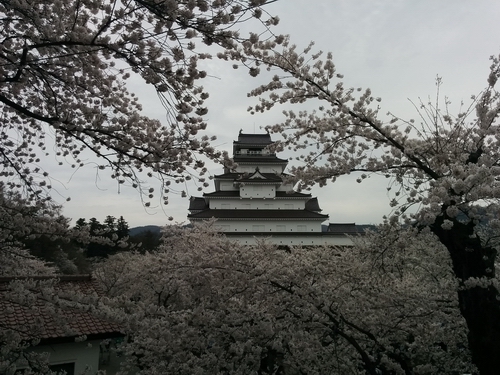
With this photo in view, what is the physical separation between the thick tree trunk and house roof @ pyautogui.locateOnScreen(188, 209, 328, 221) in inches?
865

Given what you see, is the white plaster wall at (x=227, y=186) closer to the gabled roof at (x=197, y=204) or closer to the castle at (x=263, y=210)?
the castle at (x=263, y=210)

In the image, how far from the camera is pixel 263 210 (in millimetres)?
26672

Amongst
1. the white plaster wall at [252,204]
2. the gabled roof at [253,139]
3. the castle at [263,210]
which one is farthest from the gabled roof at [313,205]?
the gabled roof at [253,139]

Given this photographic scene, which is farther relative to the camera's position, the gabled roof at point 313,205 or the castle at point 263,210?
the gabled roof at point 313,205

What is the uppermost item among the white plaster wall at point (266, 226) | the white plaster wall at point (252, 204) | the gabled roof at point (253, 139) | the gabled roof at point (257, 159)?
the gabled roof at point (253, 139)

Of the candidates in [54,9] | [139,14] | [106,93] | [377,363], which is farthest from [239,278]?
[54,9]

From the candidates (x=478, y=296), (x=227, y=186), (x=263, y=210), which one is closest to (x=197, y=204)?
(x=227, y=186)

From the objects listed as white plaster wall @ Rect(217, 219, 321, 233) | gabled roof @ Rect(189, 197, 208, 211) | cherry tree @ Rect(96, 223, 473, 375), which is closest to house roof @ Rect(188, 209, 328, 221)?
white plaster wall @ Rect(217, 219, 321, 233)

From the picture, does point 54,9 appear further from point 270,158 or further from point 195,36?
point 270,158

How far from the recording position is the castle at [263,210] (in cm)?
2591

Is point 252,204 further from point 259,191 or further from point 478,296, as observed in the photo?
point 478,296

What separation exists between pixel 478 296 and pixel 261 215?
72.8 feet

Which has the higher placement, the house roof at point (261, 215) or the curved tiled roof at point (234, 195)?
the curved tiled roof at point (234, 195)

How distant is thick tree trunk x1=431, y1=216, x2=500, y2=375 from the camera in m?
3.91
